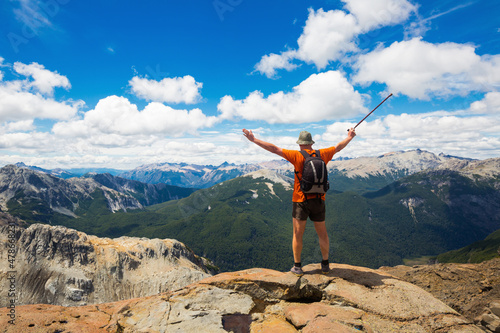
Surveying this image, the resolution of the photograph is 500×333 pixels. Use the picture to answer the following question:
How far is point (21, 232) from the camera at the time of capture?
9150cm

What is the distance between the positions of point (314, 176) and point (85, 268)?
10507 centimetres

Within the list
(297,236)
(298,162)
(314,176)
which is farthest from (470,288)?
(298,162)

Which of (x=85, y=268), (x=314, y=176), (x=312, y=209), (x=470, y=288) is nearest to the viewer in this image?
(x=314, y=176)

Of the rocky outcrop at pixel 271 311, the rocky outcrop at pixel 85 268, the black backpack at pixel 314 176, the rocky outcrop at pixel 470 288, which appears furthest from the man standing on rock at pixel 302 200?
the rocky outcrop at pixel 85 268

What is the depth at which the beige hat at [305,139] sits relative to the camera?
10.7 m

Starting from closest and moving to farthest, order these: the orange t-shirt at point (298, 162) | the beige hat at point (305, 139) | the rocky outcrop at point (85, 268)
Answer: the orange t-shirt at point (298, 162)
the beige hat at point (305, 139)
the rocky outcrop at point (85, 268)

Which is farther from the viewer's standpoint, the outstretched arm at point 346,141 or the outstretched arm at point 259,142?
the outstretched arm at point 346,141

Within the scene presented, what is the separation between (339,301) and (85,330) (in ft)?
29.8

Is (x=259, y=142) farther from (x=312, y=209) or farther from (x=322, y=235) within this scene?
(x=322, y=235)

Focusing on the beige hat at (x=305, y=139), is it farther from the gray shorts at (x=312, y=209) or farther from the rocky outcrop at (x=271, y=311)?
the rocky outcrop at (x=271, y=311)

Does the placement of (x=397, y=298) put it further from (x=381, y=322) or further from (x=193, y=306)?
(x=193, y=306)

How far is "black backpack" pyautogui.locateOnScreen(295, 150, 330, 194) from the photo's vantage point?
32.0 feet

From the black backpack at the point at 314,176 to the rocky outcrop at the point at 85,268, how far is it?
3160 inches

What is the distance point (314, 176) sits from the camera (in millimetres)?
9773
